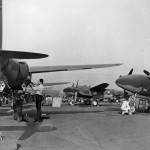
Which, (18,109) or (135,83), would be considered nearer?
(18,109)

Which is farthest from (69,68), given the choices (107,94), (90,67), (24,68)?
(107,94)

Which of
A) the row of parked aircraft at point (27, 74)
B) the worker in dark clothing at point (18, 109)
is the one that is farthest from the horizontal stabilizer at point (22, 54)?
the worker in dark clothing at point (18, 109)

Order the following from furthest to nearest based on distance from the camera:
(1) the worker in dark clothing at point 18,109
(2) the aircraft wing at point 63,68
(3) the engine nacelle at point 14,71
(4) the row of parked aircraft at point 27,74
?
(2) the aircraft wing at point 63,68, (3) the engine nacelle at point 14,71, (1) the worker in dark clothing at point 18,109, (4) the row of parked aircraft at point 27,74

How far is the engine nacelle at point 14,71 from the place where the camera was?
12.6 m

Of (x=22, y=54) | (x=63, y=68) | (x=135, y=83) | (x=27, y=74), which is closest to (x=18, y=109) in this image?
(x=27, y=74)

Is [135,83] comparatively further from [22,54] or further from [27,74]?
[22,54]

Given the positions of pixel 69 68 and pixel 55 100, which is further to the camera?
pixel 55 100

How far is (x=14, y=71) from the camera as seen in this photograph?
43.2 feet

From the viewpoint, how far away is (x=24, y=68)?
45.0 ft

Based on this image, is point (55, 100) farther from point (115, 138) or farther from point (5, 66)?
point (115, 138)

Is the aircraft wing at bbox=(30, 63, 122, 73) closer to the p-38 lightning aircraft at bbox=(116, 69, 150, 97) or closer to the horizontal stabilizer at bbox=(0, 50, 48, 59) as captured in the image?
the p-38 lightning aircraft at bbox=(116, 69, 150, 97)

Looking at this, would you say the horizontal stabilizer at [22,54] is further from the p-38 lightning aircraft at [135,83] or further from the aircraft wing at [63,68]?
the p-38 lightning aircraft at [135,83]

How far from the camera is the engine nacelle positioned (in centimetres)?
1264

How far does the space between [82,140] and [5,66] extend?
6.96m
